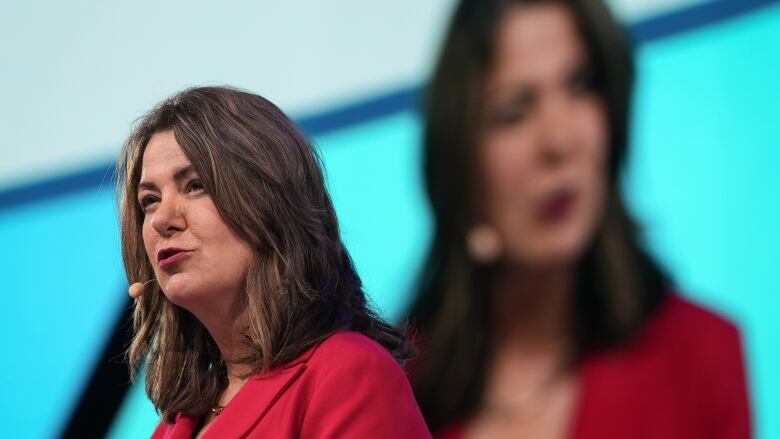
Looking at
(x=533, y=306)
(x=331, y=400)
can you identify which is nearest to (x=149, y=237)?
(x=331, y=400)

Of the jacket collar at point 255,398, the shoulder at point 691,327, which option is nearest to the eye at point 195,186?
the jacket collar at point 255,398

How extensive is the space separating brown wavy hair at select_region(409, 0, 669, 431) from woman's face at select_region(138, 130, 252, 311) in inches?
20.2

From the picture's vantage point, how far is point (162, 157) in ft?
5.93

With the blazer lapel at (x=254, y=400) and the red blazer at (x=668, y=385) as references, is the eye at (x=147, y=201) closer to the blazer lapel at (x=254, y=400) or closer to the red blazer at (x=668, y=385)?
the blazer lapel at (x=254, y=400)

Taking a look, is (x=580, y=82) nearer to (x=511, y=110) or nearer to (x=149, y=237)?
(x=511, y=110)

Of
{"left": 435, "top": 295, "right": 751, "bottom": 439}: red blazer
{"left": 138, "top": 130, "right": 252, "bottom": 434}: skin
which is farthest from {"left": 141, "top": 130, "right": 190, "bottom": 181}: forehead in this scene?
{"left": 435, "top": 295, "right": 751, "bottom": 439}: red blazer

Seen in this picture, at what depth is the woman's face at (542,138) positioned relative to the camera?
80.1 inches

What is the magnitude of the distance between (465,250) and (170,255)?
1.99ft

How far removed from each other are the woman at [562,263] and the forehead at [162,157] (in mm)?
550

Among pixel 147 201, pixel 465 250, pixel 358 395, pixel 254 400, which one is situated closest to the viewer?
pixel 358 395

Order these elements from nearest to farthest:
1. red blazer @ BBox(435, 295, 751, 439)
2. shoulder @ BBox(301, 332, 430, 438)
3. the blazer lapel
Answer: shoulder @ BBox(301, 332, 430, 438), the blazer lapel, red blazer @ BBox(435, 295, 751, 439)

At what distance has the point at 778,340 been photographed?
2059mm

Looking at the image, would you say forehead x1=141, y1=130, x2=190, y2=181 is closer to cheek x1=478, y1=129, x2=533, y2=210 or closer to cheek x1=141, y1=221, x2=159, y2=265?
cheek x1=141, y1=221, x2=159, y2=265

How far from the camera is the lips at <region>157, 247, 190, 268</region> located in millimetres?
1733
